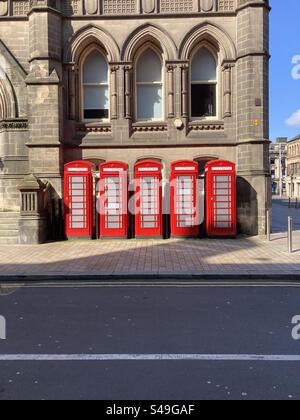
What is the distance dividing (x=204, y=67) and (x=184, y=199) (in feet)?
18.4

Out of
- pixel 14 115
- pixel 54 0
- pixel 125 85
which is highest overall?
pixel 54 0

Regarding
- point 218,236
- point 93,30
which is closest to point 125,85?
point 93,30

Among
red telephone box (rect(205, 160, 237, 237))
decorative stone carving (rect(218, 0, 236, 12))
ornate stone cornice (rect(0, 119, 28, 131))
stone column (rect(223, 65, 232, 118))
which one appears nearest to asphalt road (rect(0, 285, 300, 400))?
red telephone box (rect(205, 160, 237, 237))

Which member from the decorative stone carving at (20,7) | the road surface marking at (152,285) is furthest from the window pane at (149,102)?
the road surface marking at (152,285)

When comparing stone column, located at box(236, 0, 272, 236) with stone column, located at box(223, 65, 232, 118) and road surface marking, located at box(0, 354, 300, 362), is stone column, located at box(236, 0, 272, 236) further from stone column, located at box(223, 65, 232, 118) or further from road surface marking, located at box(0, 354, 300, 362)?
road surface marking, located at box(0, 354, 300, 362)

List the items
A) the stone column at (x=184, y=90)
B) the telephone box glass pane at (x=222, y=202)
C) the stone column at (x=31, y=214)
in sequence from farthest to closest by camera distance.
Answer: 1. the stone column at (x=184, y=90)
2. the telephone box glass pane at (x=222, y=202)
3. the stone column at (x=31, y=214)

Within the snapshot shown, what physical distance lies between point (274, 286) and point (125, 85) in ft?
32.3

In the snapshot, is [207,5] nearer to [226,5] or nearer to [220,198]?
[226,5]

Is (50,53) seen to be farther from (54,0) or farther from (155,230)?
(155,230)

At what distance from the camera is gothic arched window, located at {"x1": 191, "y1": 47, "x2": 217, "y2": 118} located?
14.3m

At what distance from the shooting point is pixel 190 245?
36.8ft

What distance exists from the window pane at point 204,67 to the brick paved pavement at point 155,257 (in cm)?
649

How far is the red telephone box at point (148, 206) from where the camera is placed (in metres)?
12.4

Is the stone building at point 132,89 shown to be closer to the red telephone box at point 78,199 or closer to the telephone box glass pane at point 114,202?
the red telephone box at point 78,199
